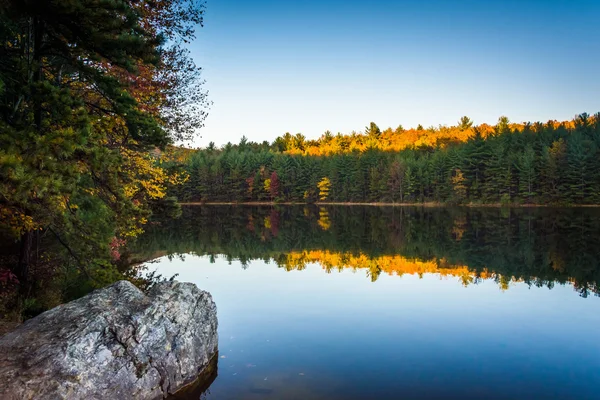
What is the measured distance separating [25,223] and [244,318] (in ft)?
21.1

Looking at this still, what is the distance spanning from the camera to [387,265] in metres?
20.3

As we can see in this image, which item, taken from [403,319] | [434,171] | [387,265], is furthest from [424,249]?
[434,171]

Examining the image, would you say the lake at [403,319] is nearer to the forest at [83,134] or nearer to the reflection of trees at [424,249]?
the reflection of trees at [424,249]

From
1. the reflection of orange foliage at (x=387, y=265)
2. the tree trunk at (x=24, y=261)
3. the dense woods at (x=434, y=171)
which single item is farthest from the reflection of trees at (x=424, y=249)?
the dense woods at (x=434, y=171)

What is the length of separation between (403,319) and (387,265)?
829 centimetres

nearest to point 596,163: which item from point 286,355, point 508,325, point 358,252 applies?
point 358,252

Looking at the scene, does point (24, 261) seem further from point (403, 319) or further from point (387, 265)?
point (387, 265)

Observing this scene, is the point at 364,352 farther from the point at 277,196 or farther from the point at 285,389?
the point at 277,196

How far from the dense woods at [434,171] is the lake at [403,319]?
48.0m

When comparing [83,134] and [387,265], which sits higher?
[83,134]

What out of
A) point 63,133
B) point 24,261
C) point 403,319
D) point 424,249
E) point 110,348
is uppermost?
point 63,133

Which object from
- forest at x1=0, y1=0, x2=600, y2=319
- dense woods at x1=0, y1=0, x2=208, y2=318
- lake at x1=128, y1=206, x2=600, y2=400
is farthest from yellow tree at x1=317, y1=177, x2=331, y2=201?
dense woods at x1=0, y1=0, x2=208, y2=318

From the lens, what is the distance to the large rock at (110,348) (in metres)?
6.01

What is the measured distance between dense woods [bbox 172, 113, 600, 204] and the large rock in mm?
69991
